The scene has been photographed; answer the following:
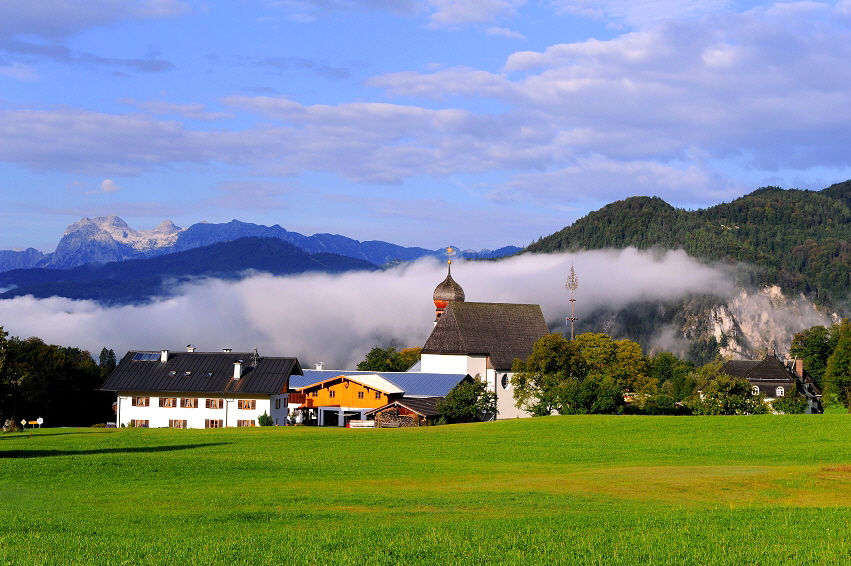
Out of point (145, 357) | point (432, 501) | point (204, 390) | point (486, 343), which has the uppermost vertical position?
point (486, 343)

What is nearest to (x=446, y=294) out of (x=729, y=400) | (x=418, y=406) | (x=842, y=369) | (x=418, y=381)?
(x=418, y=381)

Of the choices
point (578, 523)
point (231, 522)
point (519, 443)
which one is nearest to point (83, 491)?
point (231, 522)

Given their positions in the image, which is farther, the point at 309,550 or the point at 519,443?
the point at 519,443

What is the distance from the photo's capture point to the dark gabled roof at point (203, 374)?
286ft

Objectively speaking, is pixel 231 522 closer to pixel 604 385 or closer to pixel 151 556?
pixel 151 556

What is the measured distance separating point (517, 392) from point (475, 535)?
70074 mm

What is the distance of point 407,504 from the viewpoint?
27062 millimetres

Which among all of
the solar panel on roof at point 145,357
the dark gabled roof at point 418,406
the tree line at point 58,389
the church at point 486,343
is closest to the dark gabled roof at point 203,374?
the solar panel on roof at point 145,357

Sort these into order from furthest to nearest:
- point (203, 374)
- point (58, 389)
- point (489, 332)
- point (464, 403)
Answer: point (489, 332), point (58, 389), point (203, 374), point (464, 403)

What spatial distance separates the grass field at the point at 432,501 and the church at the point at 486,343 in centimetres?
4755

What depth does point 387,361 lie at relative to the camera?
14438 centimetres

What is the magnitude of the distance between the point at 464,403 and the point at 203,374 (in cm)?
2457

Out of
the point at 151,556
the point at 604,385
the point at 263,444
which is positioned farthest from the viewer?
the point at 604,385

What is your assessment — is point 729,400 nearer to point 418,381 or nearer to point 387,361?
point 418,381
